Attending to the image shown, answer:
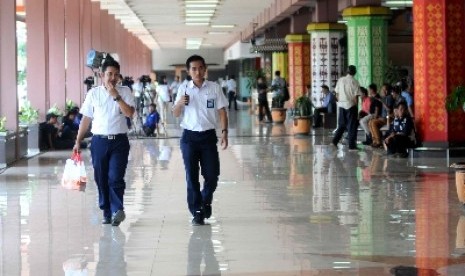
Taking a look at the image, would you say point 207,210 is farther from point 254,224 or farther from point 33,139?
point 33,139

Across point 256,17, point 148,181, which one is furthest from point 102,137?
point 256,17

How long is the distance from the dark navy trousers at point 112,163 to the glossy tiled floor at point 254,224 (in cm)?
32

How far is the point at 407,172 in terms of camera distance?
14.0 metres

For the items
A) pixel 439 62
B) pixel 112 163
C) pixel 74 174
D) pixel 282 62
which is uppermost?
pixel 282 62

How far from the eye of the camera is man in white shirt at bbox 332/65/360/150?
18.3 m

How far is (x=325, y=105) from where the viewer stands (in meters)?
26.7

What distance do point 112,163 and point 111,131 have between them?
298mm

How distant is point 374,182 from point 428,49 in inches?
152

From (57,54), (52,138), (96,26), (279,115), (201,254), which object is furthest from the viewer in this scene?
(279,115)

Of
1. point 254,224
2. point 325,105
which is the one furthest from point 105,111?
point 325,105

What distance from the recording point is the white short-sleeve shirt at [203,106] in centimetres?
909

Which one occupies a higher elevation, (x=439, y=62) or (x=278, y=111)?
(x=439, y=62)

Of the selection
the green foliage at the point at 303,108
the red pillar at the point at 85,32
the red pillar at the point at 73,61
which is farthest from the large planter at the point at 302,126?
the red pillar at the point at 85,32

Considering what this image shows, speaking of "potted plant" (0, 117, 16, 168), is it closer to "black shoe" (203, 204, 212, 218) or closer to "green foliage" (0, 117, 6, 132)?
"green foliage" (0, 117, 6, 132)
